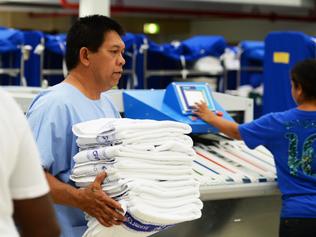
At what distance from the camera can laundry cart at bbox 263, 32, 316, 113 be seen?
4656 millimetres

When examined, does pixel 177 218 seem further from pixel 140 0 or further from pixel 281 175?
pixel 140 0

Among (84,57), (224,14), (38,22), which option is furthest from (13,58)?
(38,22)

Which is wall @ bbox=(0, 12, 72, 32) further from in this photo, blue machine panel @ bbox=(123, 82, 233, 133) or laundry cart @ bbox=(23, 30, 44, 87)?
blue machine panel @ bbox=(123, 82, 233, 133)

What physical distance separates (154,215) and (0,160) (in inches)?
30.0

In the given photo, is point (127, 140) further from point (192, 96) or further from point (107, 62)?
point (192, 96)

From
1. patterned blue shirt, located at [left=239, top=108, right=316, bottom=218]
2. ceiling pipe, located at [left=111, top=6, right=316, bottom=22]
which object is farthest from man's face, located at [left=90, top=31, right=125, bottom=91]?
ceiling pipe, located at [left=111, top=6, right=316, bottom=22]

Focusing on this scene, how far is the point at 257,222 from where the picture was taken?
2.76 metres

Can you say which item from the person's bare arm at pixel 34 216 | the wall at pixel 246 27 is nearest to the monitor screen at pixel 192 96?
the person's bare arm at pixel 34 216

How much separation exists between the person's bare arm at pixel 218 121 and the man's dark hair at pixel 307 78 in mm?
334

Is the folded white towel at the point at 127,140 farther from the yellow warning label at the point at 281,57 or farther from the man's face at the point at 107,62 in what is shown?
the yellow warning label at the point at 281,57

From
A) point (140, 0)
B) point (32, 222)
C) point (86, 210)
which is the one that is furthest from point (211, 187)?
point (140, 0)

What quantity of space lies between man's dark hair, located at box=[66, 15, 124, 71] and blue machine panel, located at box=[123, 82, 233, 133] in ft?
2.31

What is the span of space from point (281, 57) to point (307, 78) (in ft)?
7.93

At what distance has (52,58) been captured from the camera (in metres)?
6.81
